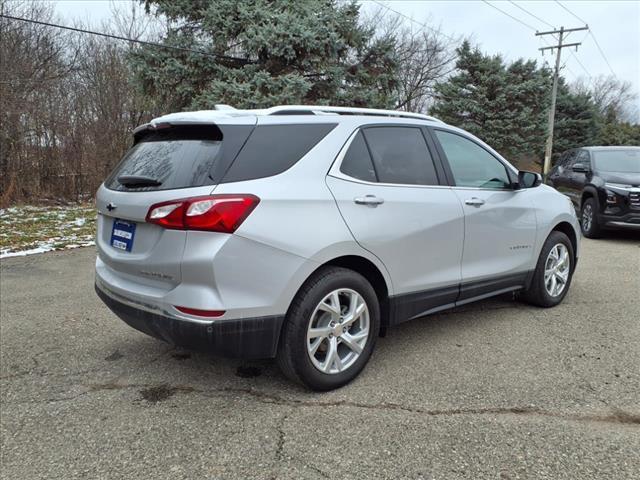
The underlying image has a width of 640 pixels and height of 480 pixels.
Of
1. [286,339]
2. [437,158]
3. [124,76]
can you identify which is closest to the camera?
[286,339]

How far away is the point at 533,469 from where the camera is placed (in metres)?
2.29

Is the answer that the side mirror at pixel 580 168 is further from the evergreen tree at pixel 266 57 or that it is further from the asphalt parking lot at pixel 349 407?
the evergreen tree at pixel 266 57

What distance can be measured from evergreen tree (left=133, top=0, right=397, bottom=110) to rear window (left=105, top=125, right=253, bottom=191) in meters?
9.05

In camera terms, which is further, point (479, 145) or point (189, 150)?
point (479, 145)

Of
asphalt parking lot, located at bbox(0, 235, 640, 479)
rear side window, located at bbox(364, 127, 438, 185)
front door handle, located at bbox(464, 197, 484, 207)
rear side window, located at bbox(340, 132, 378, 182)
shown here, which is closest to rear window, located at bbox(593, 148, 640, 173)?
asphalt parking lot, located at bbox(0, 235, 640, 479)

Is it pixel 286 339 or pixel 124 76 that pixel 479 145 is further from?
pixel 124 76

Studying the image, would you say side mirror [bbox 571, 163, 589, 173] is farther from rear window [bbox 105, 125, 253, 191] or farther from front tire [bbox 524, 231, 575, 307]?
rear window [bbox 105, 125, 253, 191]

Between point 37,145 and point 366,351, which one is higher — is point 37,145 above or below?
above

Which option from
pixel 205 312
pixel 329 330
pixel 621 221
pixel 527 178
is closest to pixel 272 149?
pixel 205 312

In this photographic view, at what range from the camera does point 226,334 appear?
262 cm

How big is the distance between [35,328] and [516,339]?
13.1 feet

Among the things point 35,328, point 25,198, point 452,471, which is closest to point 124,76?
point 25,198

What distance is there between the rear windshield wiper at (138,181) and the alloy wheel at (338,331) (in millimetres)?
1171

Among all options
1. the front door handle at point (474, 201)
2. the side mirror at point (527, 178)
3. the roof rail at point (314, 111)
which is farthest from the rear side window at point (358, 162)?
the side mirror at point (527, 178)
